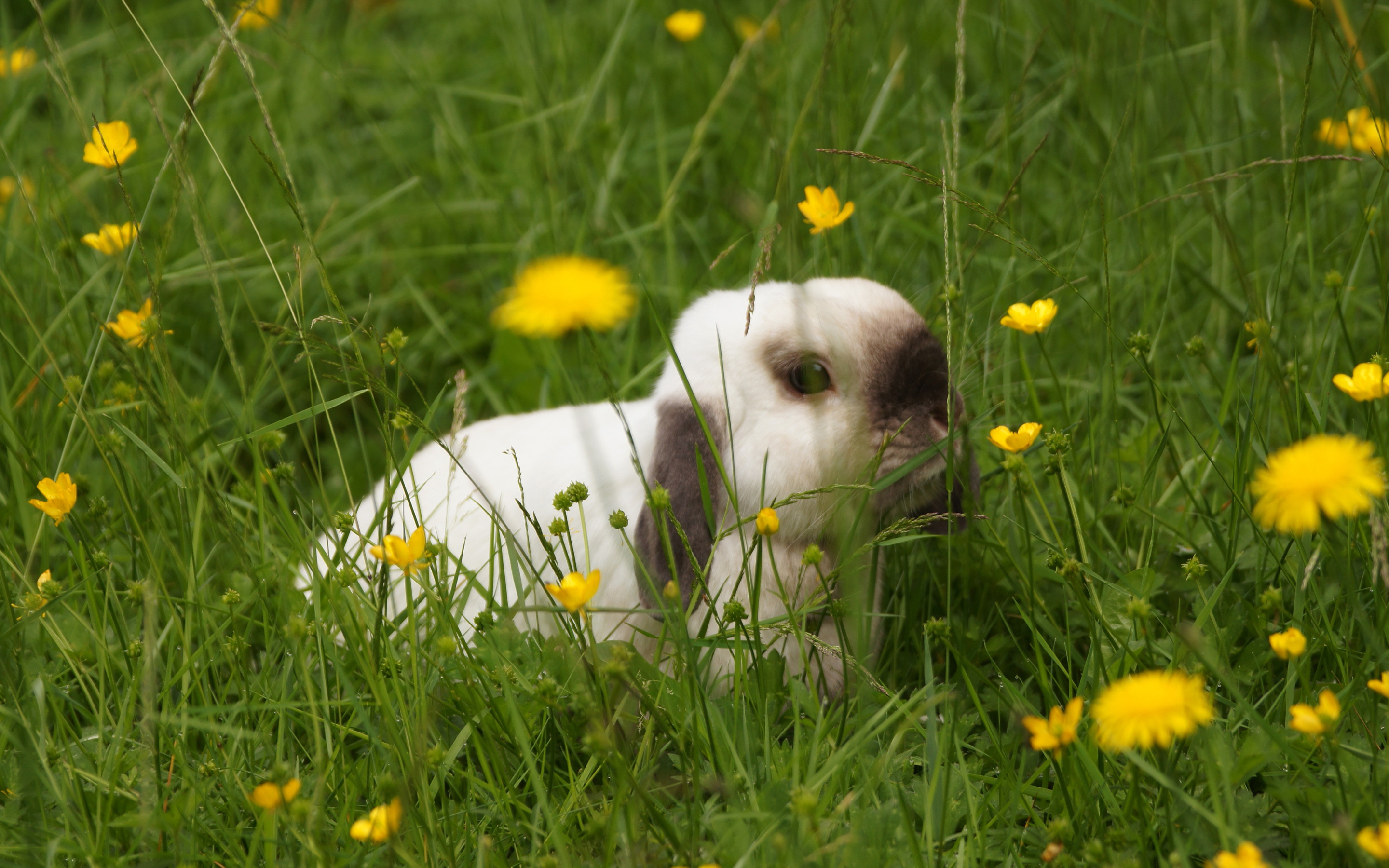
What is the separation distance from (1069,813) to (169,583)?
2.23 metres

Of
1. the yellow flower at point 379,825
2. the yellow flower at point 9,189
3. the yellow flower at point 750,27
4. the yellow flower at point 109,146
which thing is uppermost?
the yellow flower at point 750,27

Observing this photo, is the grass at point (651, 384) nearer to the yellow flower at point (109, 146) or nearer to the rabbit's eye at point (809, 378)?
the yellow flower at point (109, 146)

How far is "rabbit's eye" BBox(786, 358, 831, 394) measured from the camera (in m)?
2.48

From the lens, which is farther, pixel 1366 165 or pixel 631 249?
pixel 631 249

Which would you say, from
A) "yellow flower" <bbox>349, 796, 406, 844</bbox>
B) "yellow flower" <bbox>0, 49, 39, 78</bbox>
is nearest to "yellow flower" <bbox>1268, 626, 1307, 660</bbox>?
"yellow flower" <bbox>349, 796, 406, 844</bbox>

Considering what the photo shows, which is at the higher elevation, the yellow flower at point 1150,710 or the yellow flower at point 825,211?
the yellow flower at point 825,211

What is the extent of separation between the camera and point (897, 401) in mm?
2475

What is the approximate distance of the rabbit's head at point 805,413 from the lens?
243 cm

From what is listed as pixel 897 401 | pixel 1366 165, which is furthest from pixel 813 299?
pixel 1366 165

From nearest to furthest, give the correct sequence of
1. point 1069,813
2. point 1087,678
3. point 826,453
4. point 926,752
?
1. point 1069,813
2. point 926,752
3. point 1087,678
4. point 826,453

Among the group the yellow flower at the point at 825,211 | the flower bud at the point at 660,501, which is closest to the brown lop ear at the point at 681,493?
the flower bud at the point at 660,501

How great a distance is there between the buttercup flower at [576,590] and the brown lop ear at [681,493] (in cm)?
56

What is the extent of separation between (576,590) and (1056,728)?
0.73 metres

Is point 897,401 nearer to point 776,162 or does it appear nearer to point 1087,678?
point 1087,678
